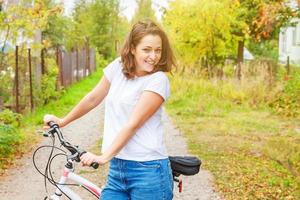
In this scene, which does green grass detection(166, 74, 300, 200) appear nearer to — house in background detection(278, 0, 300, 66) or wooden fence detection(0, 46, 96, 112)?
wooden fence detection(0, 46, 96, 112)

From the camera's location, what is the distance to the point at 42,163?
8.59 m

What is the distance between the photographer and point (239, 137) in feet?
37.1

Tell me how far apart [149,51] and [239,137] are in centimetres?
831

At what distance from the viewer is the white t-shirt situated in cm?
323

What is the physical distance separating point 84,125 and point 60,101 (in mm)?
4176

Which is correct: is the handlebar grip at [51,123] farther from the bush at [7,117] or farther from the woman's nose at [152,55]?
the bush at [7,117]

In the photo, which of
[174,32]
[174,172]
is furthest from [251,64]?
[174,172]

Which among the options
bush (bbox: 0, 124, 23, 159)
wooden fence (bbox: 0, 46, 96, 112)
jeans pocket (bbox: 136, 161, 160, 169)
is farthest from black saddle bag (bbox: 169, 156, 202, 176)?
wooden fence (bbox: 0, 46, 96, 112)

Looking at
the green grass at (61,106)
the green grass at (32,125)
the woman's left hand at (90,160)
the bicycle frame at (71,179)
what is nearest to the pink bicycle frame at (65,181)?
the bicycle frame at (71,179)

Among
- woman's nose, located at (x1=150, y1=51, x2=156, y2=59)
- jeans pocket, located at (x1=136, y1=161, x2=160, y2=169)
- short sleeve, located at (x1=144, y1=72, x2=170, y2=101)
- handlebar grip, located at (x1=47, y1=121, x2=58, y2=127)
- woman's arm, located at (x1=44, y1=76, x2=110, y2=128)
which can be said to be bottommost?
jeans pocket, located at (x1=136, y1=161, x2=160, y2=169)

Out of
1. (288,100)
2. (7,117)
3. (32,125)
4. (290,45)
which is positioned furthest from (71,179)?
(290,45)

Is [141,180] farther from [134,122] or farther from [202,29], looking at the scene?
[202,29]

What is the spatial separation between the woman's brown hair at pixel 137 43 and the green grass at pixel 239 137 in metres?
2.90

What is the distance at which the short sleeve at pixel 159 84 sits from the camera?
320 centimetres
